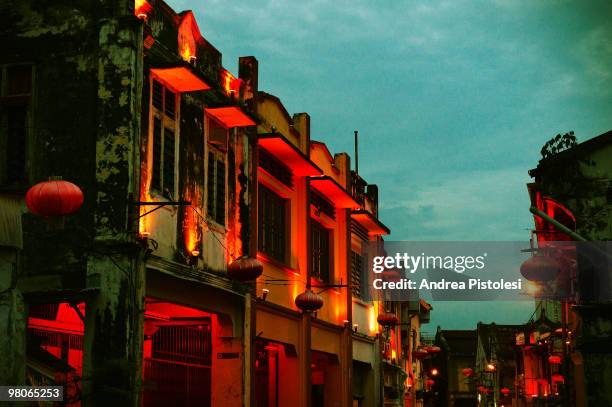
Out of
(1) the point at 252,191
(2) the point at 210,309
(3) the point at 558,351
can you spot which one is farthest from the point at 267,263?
(3) the point at 558,351

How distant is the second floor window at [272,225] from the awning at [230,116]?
10.7ft

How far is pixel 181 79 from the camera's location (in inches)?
688

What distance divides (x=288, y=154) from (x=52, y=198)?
1149 centimetres

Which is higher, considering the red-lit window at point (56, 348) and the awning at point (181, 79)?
the awning at point (181, 79)

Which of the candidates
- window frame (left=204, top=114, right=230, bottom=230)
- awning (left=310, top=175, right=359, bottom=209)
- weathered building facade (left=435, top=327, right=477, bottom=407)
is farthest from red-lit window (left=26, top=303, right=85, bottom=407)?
Result: weathered building facade (left=435, top=327, right=477, bottom=407)

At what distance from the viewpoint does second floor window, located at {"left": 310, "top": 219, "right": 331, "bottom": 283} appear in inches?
1089

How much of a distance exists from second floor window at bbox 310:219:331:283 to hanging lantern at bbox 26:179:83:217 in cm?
1426

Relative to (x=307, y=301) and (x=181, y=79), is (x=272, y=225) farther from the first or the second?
(x=181, y=79)

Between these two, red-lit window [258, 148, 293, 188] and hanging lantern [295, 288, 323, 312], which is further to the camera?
red-lit window [258, 148, 293, 188]

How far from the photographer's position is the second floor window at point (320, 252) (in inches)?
1089

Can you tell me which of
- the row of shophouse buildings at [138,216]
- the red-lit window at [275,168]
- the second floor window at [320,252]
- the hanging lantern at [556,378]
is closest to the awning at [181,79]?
the row of shophouse buildings at [138,216]

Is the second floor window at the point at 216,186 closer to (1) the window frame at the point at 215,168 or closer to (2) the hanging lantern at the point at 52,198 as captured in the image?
(1) the window frame at the point at 215,168

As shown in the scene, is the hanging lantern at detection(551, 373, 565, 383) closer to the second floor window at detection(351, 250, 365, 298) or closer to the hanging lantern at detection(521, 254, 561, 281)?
the second floor window at detection(351, 250, 365, 298)

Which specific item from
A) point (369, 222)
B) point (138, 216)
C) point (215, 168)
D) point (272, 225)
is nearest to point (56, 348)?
point (138, 216)
